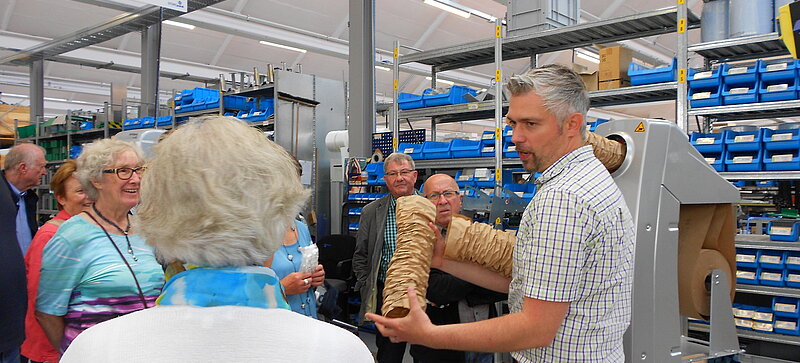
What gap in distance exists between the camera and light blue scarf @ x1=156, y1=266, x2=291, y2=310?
85 cm

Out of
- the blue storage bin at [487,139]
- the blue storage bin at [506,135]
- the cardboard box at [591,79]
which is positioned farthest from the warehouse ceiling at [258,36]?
the cardboard box at [591,79]

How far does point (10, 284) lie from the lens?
182 centimetres

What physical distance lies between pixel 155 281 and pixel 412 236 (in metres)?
0.96

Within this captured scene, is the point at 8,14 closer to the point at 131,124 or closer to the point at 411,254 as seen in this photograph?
the point at 131,124

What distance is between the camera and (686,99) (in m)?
3.85

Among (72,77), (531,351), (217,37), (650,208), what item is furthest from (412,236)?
(72,77)

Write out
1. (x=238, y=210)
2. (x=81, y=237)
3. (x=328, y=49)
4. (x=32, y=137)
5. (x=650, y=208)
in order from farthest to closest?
(x=328, y=49) < (x=32, y=137) < (x=81, y=237) < (x=650, y=208) < (x=238, y=210)

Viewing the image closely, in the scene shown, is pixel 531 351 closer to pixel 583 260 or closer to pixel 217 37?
pixel 583 260

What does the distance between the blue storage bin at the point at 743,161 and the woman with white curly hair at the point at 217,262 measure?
11.9 feet

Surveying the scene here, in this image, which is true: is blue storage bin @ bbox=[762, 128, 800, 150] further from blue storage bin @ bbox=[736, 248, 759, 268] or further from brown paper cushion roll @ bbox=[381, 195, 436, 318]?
brown paper cushion roll @ bbox=[381, 195, 436, 318]

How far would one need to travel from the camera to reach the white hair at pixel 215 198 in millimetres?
877

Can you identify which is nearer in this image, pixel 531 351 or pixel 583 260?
pixel 583 260

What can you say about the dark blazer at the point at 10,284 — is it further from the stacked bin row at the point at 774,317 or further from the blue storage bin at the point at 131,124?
the blue storage bin at the point at 131,124

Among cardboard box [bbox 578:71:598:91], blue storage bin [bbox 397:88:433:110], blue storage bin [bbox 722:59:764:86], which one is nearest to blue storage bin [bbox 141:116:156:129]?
blue storage bin [bbox 397:88:433:110]
